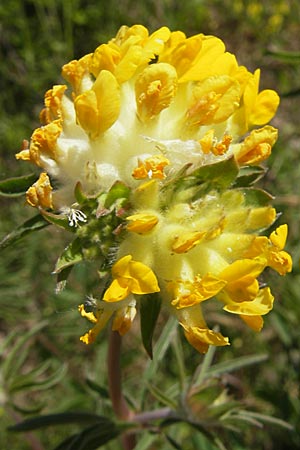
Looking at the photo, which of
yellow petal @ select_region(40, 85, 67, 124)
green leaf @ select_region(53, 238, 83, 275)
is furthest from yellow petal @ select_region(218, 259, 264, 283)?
yellow petal @ select_region(40, 85, 67, 124)

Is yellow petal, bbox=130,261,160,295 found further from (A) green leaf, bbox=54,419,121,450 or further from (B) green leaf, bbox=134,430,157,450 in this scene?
(B) green leaf, bbox=134,430,157,450

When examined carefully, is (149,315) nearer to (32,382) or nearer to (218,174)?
(218,174)

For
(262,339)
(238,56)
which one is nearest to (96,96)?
(262,339)

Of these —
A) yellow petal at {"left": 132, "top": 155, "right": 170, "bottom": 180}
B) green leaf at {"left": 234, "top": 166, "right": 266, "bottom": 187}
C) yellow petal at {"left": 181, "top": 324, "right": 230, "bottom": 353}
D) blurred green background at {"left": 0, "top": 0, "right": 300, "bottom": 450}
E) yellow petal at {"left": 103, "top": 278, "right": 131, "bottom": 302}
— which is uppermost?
yellow petal at {"left": 132, "top": 155, "right": 170, "bottom": 180}

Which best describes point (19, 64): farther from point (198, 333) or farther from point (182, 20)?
point (198, 333)

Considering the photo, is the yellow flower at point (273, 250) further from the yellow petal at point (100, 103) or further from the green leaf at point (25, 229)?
the green leaf at point (25, 229)

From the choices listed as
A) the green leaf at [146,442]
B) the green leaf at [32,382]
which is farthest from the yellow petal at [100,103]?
the green leaf at [32,382]
